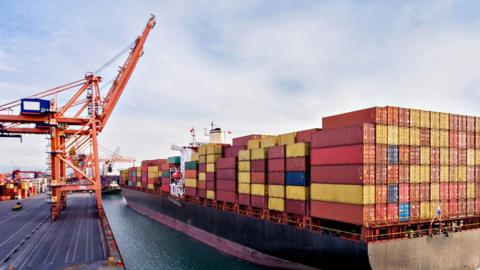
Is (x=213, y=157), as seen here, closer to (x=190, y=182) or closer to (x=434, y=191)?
(x=190, y=182)

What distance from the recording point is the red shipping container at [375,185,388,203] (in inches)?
1024

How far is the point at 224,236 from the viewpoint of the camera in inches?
1711

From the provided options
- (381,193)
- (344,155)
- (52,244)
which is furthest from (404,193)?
(52,244)

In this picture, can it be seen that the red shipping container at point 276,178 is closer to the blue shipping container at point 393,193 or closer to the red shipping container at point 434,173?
the blue shipping container at point 393,193

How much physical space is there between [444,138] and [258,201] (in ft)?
65.5

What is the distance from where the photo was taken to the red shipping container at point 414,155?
93.4ft

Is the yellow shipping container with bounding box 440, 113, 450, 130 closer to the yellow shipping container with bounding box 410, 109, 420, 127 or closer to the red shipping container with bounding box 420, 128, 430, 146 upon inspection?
the red shipping container with bounding box 420, 128, 430, 146

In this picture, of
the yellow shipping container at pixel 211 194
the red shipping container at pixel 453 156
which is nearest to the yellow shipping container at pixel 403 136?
the red shipping container at pixel 453 156

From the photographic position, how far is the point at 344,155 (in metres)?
27.4

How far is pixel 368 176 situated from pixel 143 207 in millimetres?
66375

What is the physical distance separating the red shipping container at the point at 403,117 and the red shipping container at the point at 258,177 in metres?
15.6

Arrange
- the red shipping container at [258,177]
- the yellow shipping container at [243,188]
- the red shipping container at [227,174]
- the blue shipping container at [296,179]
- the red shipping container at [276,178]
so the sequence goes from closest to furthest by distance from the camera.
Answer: the blue shipping container at [296,179] → the red shipping container at [276,178] → the red shipping container at [258,177] → the yellow shipping container at [243,188] → the red shipping container at [227,174]

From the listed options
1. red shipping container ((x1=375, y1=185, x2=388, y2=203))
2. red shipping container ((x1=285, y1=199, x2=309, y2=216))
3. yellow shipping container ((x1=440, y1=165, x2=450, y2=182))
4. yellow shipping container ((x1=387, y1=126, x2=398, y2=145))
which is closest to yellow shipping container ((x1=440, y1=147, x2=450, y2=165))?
yellow shipping container ((x1=440, y1=165, x2=450, y2=182))

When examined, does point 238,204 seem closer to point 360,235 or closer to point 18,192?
point 360,235
